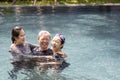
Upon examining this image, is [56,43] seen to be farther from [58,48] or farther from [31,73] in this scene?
[31,73]

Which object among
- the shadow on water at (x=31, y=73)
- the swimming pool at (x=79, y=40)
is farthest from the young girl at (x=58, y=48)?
the swimming pool at (x=79, y=40)

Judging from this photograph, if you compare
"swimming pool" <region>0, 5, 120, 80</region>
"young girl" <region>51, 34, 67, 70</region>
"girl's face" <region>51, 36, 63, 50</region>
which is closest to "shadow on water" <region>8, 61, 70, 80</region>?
"swimming pool" <region>0, 5, 120, 80</region>

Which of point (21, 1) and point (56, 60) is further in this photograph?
point (21, 1)

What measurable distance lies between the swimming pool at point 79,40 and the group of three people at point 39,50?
233 millimetres

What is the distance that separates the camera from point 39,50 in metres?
7.10

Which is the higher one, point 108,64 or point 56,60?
point 56,60

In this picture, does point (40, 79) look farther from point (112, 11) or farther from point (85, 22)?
point (112, 11)

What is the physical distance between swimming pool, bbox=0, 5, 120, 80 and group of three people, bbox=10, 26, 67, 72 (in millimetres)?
233

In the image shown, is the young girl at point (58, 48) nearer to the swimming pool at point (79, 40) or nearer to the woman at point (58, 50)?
the woman at point (58, 50)

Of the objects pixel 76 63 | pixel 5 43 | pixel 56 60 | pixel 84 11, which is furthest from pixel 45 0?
pixel 56 60

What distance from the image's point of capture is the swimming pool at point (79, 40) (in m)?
7.44

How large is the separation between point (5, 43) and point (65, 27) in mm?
2790

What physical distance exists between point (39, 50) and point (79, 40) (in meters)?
3.55

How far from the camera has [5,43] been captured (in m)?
10.1
